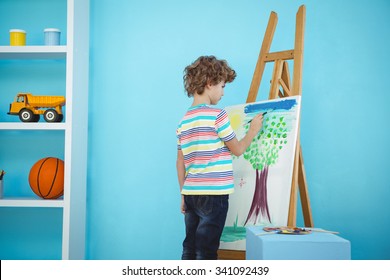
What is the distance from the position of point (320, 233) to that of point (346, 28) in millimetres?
1634

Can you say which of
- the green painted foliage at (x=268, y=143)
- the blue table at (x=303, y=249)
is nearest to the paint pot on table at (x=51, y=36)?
the green painted foliage at (x=268, y=143)

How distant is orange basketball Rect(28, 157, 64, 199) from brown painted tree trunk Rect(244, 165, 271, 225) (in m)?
1.19

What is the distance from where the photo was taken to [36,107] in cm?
350

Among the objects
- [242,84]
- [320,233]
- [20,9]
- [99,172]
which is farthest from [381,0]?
[20,9]

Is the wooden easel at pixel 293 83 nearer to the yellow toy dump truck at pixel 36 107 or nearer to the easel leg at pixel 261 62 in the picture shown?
the easel leg at pixel 261 62

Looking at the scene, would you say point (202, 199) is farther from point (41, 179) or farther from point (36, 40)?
point (36, 40)

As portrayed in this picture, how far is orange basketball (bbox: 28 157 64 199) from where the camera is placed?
3346 millimetres

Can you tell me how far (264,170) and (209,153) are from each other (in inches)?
16.7

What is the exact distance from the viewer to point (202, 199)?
8.82 feet

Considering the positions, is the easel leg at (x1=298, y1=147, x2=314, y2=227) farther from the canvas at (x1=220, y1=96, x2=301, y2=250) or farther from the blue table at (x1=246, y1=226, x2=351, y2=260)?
the blue table at (x1=246, y1=226, x2=351, y2=260)

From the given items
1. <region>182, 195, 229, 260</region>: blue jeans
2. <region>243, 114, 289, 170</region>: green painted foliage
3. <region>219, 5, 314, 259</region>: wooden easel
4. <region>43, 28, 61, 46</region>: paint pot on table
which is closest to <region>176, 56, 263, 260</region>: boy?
<region>182, 195, 229, 260</region>: blue jeans

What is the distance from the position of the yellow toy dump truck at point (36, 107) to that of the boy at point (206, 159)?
3.37ft

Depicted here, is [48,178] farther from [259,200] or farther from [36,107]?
[259,200]
